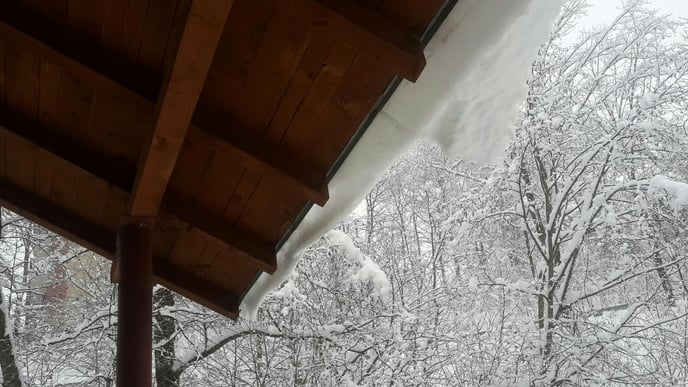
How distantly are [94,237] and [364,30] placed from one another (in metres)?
1.80

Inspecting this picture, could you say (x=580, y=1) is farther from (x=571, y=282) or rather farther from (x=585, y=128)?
(x=571, y=282)

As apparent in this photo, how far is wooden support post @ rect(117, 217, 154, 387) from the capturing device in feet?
6.72

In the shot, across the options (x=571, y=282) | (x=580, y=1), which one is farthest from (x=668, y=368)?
(x=580, y=1)

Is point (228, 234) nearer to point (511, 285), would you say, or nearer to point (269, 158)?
point (269, 158)

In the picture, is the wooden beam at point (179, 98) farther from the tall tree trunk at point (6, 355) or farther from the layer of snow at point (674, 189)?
the layer of snow at point (674, 189)

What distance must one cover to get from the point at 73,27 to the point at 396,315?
4595mm

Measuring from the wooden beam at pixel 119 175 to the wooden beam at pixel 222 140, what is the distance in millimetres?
436

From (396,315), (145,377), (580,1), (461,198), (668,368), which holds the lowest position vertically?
(145,377)

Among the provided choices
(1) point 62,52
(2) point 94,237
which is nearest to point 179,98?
(1) point 62,52

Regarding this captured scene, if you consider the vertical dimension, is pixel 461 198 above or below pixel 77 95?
above

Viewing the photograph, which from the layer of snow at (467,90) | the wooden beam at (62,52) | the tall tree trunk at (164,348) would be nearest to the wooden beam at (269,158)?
the layer of snow at (467,90)

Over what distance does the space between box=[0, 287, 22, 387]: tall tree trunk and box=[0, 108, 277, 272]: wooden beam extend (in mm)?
3714

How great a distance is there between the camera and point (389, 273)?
6879 mm

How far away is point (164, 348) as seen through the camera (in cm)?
614
